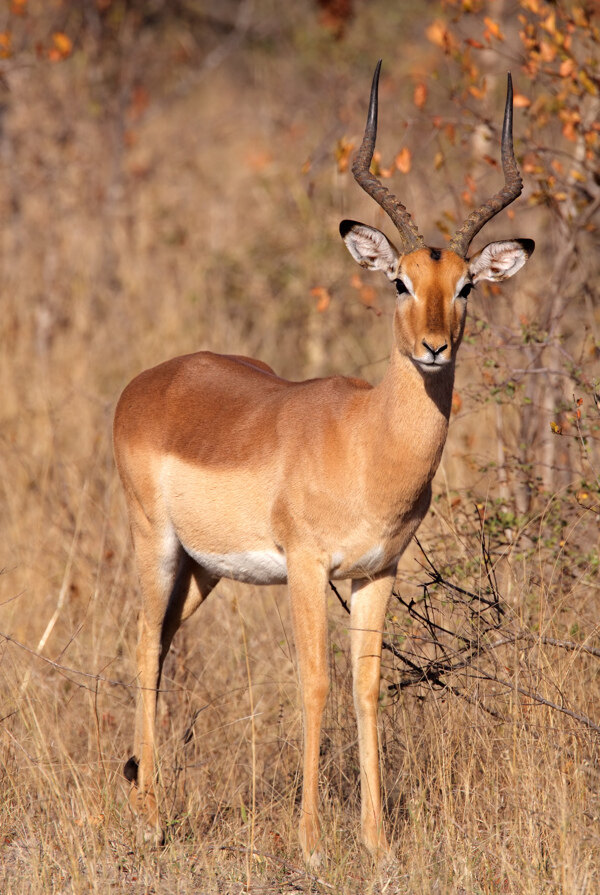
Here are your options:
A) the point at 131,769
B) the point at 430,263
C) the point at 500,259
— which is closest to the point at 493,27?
the point at 500,259

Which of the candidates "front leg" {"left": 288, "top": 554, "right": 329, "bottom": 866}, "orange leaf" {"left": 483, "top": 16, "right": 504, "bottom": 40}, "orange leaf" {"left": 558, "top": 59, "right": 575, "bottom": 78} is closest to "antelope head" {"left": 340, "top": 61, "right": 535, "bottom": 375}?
"front leg" {"left": 288, "top": 554, "right": 329, "bottom": 866}

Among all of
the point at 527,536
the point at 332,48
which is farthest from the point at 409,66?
the point at 527,536

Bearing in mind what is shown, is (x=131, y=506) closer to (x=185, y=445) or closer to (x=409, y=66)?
(x=185, y=445)

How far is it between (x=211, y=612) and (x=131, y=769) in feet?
5.05

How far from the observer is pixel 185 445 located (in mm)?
5145

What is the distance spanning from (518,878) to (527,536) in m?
2.01

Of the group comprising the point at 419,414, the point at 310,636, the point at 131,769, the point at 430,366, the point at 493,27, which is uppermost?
the point at 493,27

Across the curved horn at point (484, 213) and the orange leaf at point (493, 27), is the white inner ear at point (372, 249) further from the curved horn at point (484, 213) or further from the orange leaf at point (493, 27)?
the orange leaf at point (493, 27)

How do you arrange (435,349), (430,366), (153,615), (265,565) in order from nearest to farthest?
(435,349), (430,366), (265,565), (153,615)

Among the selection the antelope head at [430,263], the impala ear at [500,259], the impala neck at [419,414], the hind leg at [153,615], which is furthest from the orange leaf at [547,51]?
the hind leg at [153,615]

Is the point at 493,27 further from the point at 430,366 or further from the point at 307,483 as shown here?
the point at 307,483

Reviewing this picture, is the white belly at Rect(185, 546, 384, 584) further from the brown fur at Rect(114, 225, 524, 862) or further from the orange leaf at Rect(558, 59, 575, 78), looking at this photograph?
the orange leaf at Rect(558, 59, 575, 78)

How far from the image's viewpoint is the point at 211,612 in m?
6.43

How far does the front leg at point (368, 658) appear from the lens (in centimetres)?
456
